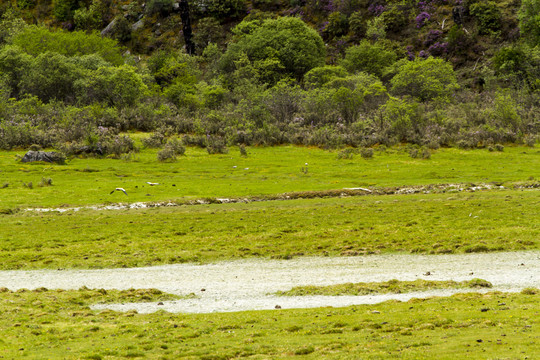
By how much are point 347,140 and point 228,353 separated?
188 feet

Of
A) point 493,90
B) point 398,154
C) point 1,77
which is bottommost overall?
point 398,154

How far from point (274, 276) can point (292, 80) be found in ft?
245

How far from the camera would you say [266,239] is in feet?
98.0

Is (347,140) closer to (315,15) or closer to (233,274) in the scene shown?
(233,274)

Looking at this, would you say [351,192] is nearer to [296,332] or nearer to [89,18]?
[296,332]

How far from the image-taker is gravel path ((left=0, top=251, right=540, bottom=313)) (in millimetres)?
18547

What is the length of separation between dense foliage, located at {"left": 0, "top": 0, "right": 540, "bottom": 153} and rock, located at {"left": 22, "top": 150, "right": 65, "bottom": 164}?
15.5 feet

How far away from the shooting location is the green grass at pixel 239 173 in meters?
45.0

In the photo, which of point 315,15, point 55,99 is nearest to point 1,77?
point 55,99

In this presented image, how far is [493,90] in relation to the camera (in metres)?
88.0

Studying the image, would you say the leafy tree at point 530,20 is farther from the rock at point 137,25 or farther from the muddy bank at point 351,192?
the rock at point 137,25

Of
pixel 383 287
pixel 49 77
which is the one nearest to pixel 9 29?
pixel 49 77

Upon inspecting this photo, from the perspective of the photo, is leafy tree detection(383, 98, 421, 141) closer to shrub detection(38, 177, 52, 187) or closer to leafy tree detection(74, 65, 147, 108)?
leafy tree detection(74, 65, 147, 108)

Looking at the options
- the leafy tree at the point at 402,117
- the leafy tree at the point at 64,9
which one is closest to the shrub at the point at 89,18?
the leafy tree at the point at 64,9
